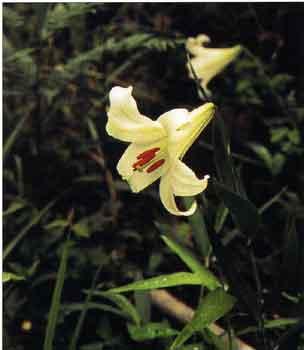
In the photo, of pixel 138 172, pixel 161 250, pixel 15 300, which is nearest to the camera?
pixel 138 172

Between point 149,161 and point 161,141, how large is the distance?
4 cm

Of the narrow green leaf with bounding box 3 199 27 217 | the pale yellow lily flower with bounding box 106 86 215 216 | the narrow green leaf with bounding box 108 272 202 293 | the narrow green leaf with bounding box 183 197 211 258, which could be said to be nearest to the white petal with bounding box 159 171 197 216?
A: the pale yellow lily flower with bounding box 106 86 215 216

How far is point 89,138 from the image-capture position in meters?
2.17

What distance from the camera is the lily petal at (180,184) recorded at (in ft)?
3.38

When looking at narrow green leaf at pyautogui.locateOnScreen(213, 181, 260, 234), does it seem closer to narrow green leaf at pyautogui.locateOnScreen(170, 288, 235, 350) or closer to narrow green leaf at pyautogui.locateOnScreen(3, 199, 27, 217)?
narrow green leaf at pyautogui.locateOnScreen(170, 288, 235, 350)

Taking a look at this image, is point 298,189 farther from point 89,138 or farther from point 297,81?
point 89,138

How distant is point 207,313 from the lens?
108 centimetres

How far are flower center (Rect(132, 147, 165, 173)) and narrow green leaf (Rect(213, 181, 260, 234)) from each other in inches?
6.0

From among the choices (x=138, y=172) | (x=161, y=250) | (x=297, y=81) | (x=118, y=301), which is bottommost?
(x=161, y=250)

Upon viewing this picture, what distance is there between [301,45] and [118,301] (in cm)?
112

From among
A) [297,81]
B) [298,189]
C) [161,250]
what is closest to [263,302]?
[161,250]

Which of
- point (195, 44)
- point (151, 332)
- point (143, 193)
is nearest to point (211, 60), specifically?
point (195, 44)

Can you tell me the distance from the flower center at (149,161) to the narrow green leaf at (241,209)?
152mm

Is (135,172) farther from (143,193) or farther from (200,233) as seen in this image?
(143,193)
